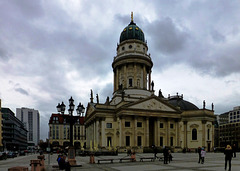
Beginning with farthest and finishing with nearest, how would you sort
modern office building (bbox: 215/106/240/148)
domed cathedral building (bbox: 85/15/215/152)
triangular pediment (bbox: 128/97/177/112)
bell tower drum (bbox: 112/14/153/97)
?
modern office building (bbox: 215/106/240/148)
bell tower drum (bbox: 112/14/153/97)
triangular pediment (bbox: 128/97/177/112)
domed cathedral building (bbox: 85/15/215/152)

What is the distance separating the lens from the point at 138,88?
6650cm

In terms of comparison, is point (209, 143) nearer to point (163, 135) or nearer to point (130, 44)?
point (163, 135)

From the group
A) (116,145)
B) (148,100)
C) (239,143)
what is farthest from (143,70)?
(239,143)

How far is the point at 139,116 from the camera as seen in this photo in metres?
57.1

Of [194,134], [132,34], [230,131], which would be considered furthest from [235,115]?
[132,34]

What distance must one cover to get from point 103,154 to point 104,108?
15910 mm

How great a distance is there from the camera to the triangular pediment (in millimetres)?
56719

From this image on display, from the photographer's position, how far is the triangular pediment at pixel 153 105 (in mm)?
56719

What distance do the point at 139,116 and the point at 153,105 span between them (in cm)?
483

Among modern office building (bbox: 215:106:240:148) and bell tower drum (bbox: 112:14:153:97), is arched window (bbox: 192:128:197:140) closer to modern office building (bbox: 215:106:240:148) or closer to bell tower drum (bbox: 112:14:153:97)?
bell tower drum (bbox: 112:14:153:97)

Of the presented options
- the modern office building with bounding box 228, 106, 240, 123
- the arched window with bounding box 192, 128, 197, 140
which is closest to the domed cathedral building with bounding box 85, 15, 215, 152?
the arched window with bounding box 192, 128, 197, 140

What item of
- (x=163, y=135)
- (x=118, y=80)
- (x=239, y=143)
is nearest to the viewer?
(x=163, y=135)

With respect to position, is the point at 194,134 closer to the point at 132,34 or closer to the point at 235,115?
the point at 132,34

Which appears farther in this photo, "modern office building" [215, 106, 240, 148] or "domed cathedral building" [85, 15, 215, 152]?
"modern office building" [215, 106, 240, 148]
